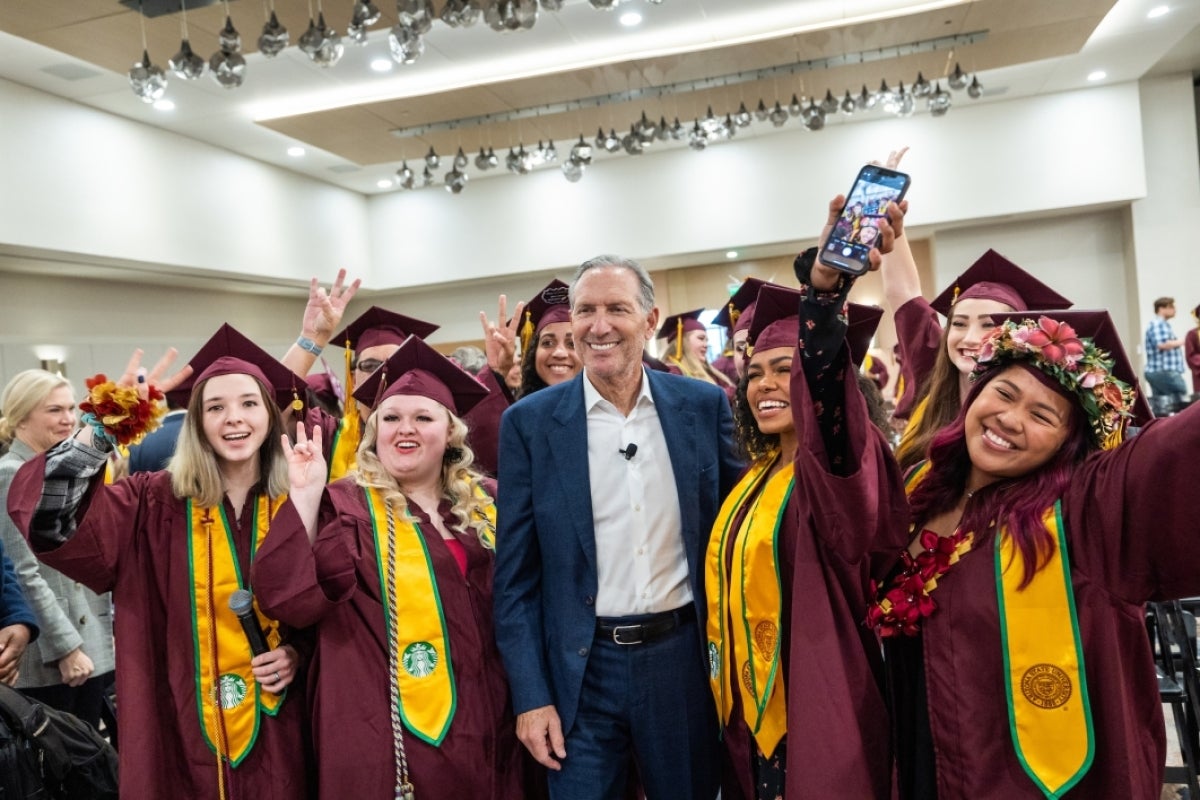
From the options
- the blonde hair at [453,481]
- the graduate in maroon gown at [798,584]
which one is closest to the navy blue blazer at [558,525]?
the graduate in maroon gown at [798,584]

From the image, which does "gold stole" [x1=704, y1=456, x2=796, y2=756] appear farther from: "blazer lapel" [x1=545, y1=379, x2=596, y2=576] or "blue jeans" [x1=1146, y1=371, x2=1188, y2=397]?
"blue jeans" [x1=1146, y1=371, x2=1188, y2=397]

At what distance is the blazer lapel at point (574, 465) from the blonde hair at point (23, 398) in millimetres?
2343

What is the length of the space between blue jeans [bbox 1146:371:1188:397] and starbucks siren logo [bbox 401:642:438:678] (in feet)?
31.7

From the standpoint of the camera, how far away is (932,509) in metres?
1.98

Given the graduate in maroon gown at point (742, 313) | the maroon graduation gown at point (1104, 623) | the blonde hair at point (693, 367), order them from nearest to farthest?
1. the maroon graduation gown at point (1104, 623)
2. the graduate in maroon gown at point (742, 313)
3. the blonde hair at point (693, 367)

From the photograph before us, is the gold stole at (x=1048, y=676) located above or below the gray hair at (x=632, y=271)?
below

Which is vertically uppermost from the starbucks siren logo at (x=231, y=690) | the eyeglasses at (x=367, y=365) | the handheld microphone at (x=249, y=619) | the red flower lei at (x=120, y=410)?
the eyeglasses at (x=367, y=365)

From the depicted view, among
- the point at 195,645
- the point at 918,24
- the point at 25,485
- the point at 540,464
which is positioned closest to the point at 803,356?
the point at 540,464

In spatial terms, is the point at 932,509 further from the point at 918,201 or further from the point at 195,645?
the point at 918,201

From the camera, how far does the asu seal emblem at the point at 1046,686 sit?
1670mm

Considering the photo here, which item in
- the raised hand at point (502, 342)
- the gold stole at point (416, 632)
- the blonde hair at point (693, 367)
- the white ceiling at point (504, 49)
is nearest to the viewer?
the gold stole at point (416, 632)

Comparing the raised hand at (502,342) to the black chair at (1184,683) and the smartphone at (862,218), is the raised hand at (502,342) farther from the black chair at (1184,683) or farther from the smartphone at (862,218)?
the black chair at (1184,683)

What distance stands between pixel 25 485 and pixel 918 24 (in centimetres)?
722

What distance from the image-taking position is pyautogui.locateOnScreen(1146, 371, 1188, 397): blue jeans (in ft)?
31.0
